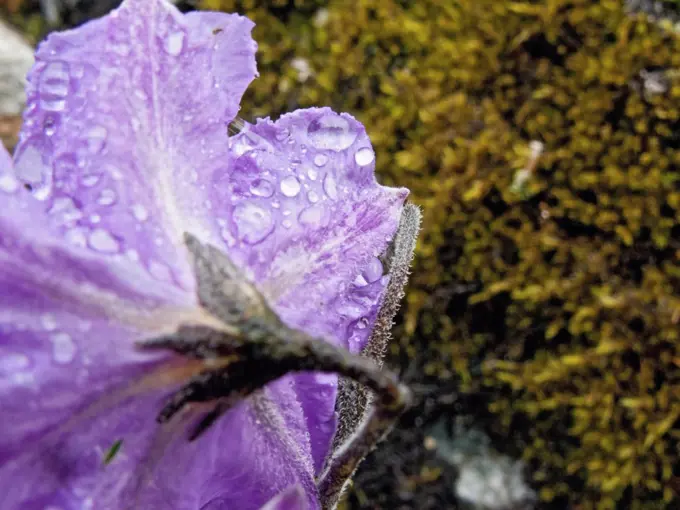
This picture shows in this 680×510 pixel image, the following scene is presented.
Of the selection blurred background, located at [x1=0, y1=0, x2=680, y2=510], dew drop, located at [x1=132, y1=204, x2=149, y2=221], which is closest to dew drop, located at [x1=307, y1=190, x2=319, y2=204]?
dew drop, located at [x1=132, y1=204, x2=149, y2=221]

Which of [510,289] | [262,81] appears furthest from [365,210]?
[262,81]

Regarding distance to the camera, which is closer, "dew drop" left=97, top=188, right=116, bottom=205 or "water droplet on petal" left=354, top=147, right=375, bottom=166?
"dew drop" left=97, top=188, right=116, bottom=205

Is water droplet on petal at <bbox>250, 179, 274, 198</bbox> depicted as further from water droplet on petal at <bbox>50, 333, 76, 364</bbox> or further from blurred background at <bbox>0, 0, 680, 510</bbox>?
blurred background at <bbox>0, 0, 680, 510</bbox>

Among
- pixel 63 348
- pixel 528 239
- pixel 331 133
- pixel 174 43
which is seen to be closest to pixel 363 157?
pixel 331 133

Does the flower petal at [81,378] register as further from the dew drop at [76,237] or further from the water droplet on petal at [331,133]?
the water droplet on petal at [331,133]

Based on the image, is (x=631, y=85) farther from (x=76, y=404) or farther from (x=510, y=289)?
(x=76, y=404)
